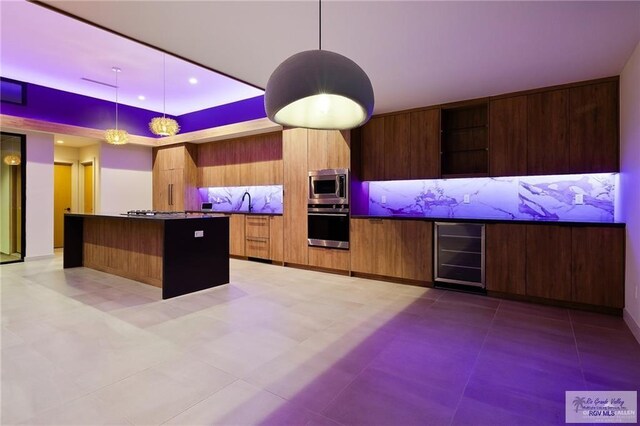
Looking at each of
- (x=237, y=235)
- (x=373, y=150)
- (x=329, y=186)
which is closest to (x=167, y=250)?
(x=329, y=186)

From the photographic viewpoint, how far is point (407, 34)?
2.87 m

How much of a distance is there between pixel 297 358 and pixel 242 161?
540 cm

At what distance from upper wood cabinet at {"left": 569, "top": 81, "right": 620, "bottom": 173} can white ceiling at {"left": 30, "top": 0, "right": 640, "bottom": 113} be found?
207 mm

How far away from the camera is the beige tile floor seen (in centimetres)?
184

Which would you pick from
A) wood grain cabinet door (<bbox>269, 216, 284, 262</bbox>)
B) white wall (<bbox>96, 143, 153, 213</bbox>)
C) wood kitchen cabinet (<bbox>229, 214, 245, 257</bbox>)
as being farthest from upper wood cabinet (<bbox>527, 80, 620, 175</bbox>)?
white wall (<bbox>96, 143, 153, 213</bbox>)

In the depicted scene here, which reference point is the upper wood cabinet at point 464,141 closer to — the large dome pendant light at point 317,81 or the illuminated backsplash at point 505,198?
the illuminated backsplash at point 505,198

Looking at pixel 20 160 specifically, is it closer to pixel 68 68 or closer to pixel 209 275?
pixel 68 68

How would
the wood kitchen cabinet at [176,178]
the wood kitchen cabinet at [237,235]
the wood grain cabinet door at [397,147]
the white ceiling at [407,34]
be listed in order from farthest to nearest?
the wood kitchen cabinet at [176,178] < the wood kitchen cabinet at [237,235] < the wood grain cabinet door at [397,147] < the white ceiling at [407,34]

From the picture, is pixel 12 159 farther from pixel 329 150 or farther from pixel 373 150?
pixel 373 150

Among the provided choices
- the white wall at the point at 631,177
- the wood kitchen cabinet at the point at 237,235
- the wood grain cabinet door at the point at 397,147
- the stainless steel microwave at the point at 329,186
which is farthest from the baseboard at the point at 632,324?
the wood kitchen cabinet at the point at 237,235

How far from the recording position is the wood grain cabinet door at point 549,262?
12.0 feet

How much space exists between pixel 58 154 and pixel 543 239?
9.94 metres

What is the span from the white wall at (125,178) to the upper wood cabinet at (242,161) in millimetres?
1511

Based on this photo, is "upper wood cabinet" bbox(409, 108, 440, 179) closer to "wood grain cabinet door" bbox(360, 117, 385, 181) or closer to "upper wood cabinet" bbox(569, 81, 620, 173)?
"wood grain cabinet door" bbox(360, 117, 385, 181)
